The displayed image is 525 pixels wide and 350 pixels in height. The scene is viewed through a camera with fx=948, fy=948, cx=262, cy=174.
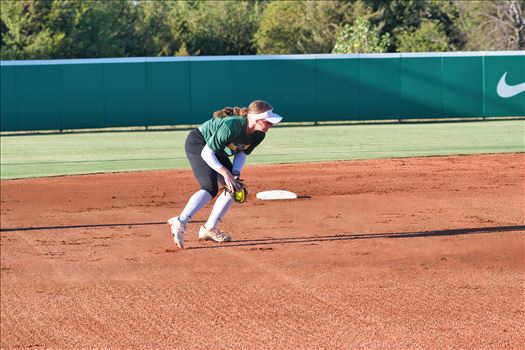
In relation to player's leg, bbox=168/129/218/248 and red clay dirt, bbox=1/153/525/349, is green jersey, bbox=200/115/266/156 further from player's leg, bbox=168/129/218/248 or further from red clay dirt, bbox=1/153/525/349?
red clay dirt, bbox=1/153/525/349

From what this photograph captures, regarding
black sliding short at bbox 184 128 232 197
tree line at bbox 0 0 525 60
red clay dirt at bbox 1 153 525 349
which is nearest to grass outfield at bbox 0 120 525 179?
red clay dirt at bbox 1 153 525 349

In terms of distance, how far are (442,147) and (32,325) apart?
1428 cm

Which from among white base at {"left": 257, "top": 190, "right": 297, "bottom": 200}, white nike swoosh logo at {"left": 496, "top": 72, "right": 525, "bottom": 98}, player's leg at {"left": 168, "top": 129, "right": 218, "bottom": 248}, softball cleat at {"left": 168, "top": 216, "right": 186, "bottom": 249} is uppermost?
player's leg at {"left": 168, "top": 129, "right": 218, "bottom": 248}

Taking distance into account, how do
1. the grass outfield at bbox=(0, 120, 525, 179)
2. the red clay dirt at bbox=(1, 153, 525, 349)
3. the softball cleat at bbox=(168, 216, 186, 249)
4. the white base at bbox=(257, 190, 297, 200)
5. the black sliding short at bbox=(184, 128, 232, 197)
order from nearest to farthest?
the red clay dirt at bbox=(1, 153, 525, 349), the black sliding short at bbox=(184, 128, 232, 197), the softball cleat at bbox=(168, 216, 186, 249), the white base at bbox=(257, 190, 297, 200), the grass outfield at bbox=(0, 120, 525, 179)

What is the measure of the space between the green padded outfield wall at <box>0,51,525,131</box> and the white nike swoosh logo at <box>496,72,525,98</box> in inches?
1.2

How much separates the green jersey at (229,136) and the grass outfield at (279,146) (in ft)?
25.1

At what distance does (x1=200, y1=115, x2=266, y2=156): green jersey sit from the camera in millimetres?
8711

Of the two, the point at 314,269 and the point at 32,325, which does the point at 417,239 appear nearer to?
the point at 314,269

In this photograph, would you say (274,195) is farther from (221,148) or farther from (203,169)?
(221,148)

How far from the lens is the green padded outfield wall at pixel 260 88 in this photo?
27891mm

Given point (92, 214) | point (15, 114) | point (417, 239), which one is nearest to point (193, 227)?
point (92, 214)

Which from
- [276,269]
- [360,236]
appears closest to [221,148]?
[276,269]

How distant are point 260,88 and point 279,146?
7333 mm

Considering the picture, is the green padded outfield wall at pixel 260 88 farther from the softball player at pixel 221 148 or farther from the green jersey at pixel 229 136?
the green jersey at pixel 229 136
